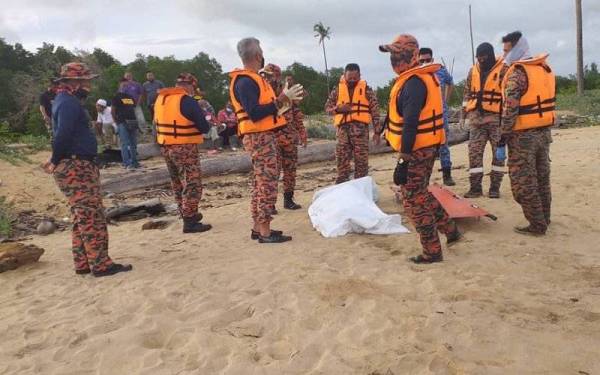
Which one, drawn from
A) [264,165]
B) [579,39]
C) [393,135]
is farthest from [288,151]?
[579,39]

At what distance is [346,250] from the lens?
4.85 meters

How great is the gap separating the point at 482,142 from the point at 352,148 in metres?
1.67

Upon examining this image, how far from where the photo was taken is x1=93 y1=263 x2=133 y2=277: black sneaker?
4.49 metres

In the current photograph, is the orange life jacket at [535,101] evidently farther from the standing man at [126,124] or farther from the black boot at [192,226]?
the standing man at [126,124]

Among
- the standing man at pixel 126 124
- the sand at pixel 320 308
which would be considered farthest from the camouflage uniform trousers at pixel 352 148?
the standing man at pixel 126 124

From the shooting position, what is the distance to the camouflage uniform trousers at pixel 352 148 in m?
6.76

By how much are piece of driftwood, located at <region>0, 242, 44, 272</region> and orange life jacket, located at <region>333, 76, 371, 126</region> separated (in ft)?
12.9

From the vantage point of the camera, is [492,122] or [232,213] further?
[232,213]

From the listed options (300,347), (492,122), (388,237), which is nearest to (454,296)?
(300,347)

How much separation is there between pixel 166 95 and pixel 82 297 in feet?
8.57

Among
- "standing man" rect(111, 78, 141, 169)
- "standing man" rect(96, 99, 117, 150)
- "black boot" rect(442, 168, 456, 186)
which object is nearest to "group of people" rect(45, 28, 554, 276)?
"black boot" rect(442, 168, 456, 186)

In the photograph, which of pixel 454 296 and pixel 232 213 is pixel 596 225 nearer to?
pixel 454 296

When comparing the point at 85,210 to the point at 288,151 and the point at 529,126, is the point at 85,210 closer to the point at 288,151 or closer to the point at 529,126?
the point at 288,151

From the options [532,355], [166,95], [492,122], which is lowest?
[532,355]
